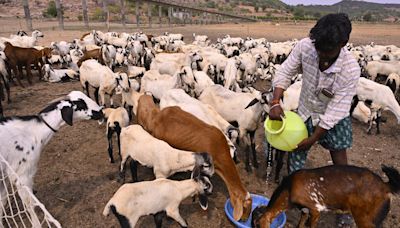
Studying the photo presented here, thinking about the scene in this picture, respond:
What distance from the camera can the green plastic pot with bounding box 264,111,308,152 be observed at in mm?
3408

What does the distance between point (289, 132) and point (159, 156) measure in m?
1.87

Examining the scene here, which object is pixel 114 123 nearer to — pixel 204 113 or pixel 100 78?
pixel 204 113

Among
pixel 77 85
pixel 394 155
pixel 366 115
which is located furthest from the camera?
pixel 77 85

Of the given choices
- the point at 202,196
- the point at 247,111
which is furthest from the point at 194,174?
the point at 247,111

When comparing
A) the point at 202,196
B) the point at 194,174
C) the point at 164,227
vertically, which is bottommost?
the point at 164,227

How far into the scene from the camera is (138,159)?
4.70m

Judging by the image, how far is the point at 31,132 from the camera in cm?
400

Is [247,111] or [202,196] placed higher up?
[247,111]

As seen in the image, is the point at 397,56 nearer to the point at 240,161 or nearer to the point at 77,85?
the point at 240,161

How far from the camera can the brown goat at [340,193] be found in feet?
10.3

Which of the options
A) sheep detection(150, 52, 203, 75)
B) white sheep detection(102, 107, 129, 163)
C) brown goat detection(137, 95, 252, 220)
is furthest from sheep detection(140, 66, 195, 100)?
white sheep detection(102, 107, 129, 163)

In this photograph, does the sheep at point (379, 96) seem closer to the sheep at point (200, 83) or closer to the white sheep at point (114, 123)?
the sheep at point (200, 83)

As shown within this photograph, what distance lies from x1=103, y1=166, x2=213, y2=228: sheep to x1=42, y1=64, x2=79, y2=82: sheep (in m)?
8.72

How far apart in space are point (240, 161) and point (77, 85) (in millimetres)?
7261
